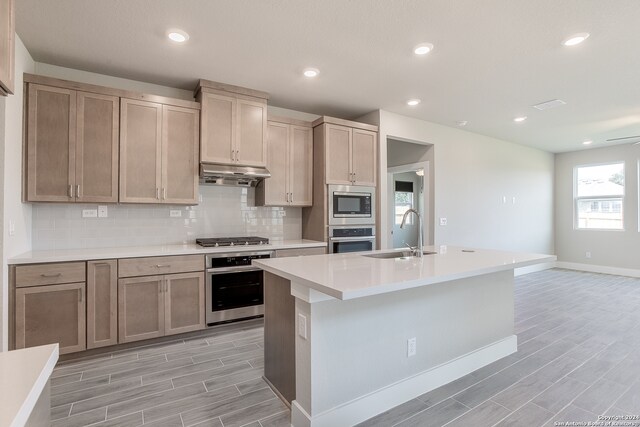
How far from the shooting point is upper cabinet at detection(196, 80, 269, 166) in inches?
137

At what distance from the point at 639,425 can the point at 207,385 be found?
8.93 feet

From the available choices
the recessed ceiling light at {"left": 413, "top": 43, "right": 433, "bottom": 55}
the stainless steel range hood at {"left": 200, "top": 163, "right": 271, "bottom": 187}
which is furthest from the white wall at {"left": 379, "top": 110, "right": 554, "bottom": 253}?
the stainless steel range hood at {"left": 200, "top": 163, "right": 271, "bottom": 187}

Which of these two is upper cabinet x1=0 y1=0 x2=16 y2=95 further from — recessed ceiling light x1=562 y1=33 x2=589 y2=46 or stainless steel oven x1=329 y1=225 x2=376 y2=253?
recessed ceiling light x1=562 y1=33 x2=589 y2=46

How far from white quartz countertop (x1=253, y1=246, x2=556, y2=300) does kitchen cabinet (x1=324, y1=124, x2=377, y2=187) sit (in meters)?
1.78

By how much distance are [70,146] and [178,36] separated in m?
1.41

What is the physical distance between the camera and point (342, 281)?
1.63 m

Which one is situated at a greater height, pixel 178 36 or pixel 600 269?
pixel 178 36

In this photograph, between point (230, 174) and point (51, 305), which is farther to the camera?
point (230, 174)

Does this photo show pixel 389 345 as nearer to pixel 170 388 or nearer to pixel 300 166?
pixel 170 388

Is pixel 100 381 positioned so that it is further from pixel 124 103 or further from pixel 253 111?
pixel 253 111

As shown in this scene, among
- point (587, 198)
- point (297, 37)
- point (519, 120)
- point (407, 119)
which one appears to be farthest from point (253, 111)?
point (587, 198)

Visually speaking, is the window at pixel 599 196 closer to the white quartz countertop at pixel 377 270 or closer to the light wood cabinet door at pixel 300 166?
the white quartz countertop at pixel 377 270

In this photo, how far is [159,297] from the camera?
120 inches

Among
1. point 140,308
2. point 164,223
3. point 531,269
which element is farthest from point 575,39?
point 531,269
